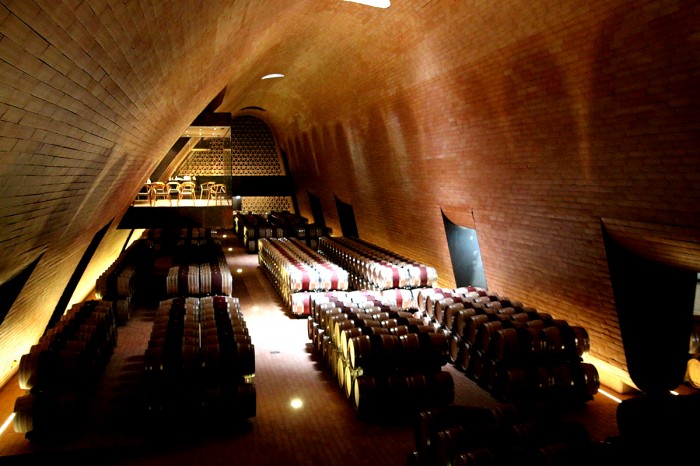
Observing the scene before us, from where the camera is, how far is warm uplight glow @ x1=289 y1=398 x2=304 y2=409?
21.5 ft

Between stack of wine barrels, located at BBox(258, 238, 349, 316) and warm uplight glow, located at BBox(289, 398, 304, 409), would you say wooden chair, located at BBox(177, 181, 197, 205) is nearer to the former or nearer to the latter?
stack of wine barrels, located at BBox(258, 238, 349, 316)

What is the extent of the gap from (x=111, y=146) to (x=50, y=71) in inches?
109

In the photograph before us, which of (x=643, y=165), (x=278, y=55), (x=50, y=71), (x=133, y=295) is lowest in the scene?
(x=133, y=295)

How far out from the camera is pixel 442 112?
916cm

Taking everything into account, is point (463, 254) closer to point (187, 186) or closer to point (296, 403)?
point (296, 403)

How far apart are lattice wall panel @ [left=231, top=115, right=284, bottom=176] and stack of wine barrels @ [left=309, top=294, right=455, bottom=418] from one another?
64.8ft

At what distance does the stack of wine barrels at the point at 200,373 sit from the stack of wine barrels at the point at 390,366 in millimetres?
1198

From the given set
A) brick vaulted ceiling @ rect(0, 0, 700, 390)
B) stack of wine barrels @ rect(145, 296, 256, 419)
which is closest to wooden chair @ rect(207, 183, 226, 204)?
brick vaulted ceiling @ rect(0, 0, 700, 390)

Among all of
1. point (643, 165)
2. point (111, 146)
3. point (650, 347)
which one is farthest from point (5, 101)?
point (650, 347)

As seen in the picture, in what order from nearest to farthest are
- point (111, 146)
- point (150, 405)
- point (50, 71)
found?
point (50, 71)
point (111, 146)
point (150, 405)

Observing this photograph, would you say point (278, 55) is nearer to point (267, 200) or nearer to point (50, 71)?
point (50, 71)

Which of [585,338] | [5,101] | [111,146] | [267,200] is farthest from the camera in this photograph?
[267,200]

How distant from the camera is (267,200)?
87.8 ft

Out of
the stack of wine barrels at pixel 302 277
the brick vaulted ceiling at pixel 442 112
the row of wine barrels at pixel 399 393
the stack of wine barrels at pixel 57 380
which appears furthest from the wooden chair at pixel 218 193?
the row of wine barrels at pixel 399 393
